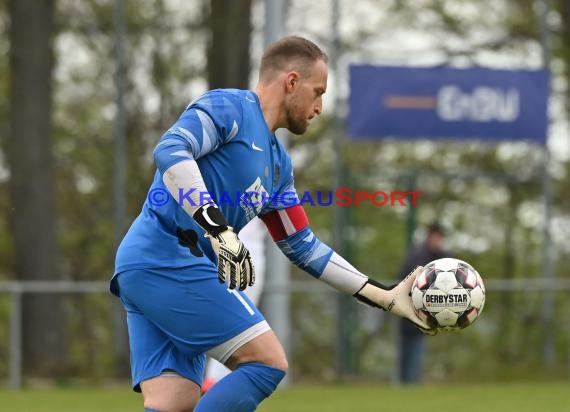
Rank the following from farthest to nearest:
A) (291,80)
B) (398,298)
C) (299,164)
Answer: (299,164), (398,298), (291,80)

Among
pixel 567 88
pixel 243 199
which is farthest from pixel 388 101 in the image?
pixel 243 199

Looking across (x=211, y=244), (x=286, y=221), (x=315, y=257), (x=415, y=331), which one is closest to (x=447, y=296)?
(x=315, y=257)

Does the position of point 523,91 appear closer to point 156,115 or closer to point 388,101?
point 388,101

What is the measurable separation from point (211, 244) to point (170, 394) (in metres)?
0.64

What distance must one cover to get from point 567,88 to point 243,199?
13545 millimetres

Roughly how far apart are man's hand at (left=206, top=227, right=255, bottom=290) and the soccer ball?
919mm

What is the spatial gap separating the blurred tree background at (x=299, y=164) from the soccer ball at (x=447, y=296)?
9000 millimetres

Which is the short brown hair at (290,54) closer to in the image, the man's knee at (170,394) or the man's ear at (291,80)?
the man's ear at (291,80)

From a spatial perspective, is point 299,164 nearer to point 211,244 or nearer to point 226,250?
point 211,244

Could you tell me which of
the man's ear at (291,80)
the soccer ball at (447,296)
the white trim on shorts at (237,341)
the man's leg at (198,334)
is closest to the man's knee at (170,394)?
the man's leg at (198,334)

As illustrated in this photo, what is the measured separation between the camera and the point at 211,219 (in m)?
4.83

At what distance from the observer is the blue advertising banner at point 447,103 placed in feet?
47.3

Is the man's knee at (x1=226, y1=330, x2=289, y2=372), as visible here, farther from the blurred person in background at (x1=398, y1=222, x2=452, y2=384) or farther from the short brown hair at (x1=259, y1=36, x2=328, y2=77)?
the blurred person in background at (x1=398, y1=222, x2=452, y2=384)

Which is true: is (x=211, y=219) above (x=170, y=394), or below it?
above
